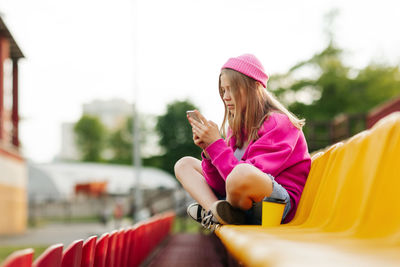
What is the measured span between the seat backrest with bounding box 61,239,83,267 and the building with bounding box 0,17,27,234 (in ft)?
56.1

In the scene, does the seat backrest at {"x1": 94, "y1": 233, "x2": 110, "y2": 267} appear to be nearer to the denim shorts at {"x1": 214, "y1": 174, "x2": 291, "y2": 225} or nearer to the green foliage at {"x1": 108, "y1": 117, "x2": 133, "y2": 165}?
the denim shorts at {"x1": 214, "y1": 174, "x2": 291, "y2": 225}

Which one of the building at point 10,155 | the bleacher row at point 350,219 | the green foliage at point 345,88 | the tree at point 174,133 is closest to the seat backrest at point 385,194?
the bleacher row at point 350,219

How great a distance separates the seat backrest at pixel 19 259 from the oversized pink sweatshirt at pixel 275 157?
159cm

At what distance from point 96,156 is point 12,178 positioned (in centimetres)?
6482

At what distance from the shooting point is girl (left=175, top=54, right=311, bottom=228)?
114 inches

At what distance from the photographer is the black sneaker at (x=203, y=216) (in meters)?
3.21

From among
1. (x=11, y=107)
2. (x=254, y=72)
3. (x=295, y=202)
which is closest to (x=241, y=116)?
(x=254, y=72)

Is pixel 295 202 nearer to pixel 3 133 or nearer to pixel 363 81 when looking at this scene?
pixel 3 133

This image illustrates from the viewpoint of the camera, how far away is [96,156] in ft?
278

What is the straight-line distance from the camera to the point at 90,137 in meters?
83.7

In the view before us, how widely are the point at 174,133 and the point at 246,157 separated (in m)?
61.1

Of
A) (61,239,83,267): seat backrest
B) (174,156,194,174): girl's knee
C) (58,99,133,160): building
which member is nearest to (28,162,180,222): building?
(174,156,194,174): girl's knee

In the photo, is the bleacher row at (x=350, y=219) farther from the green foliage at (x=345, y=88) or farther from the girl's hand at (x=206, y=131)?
the green foliage at (x=345, y=88)

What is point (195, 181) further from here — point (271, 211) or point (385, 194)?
point (385, 194)
